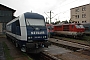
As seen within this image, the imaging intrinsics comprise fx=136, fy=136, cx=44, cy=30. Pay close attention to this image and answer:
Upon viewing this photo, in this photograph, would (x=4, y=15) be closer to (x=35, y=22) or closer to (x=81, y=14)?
(x=35, y=22)

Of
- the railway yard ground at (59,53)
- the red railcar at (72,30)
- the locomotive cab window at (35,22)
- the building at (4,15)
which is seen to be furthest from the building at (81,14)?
the locomotive cab window at (35,22)

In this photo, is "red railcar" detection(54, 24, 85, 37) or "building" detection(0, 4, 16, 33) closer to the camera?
"red railcar" detection(54, 24, 85, 37)


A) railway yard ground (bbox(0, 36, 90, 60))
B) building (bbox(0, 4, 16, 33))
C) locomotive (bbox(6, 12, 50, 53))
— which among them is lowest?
railway yard ground (bbox(0, 36, 90, 60))

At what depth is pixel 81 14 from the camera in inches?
1841

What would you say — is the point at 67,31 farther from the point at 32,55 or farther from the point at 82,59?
the point at 82,59

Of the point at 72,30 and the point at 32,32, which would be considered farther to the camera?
the point at 72,30

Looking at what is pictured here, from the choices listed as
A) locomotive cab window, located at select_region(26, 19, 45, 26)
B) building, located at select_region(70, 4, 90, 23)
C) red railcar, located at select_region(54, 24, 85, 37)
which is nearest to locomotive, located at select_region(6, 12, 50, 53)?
locomotive cab window, located at select_region(26, 19, 45, 26)

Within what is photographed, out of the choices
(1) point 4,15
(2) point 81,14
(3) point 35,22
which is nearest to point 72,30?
(3) point 35,22

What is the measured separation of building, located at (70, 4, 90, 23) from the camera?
145 feet

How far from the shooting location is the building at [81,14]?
145 feet

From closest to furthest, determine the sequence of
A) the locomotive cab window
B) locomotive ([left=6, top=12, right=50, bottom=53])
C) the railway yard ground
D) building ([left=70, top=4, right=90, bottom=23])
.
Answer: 1. the railway yard ground
2. locomotive ([left=6, top=12, right=50, bottom=53])
3. the locomotive cab window
4. building ([left=70, top=4, right=90, bottom=23])

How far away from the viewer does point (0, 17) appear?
3294 cm

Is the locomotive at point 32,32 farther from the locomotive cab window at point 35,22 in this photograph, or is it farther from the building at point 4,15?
the building at point 4,15

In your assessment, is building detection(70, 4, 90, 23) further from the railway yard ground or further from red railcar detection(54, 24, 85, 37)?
the railway yard ground
